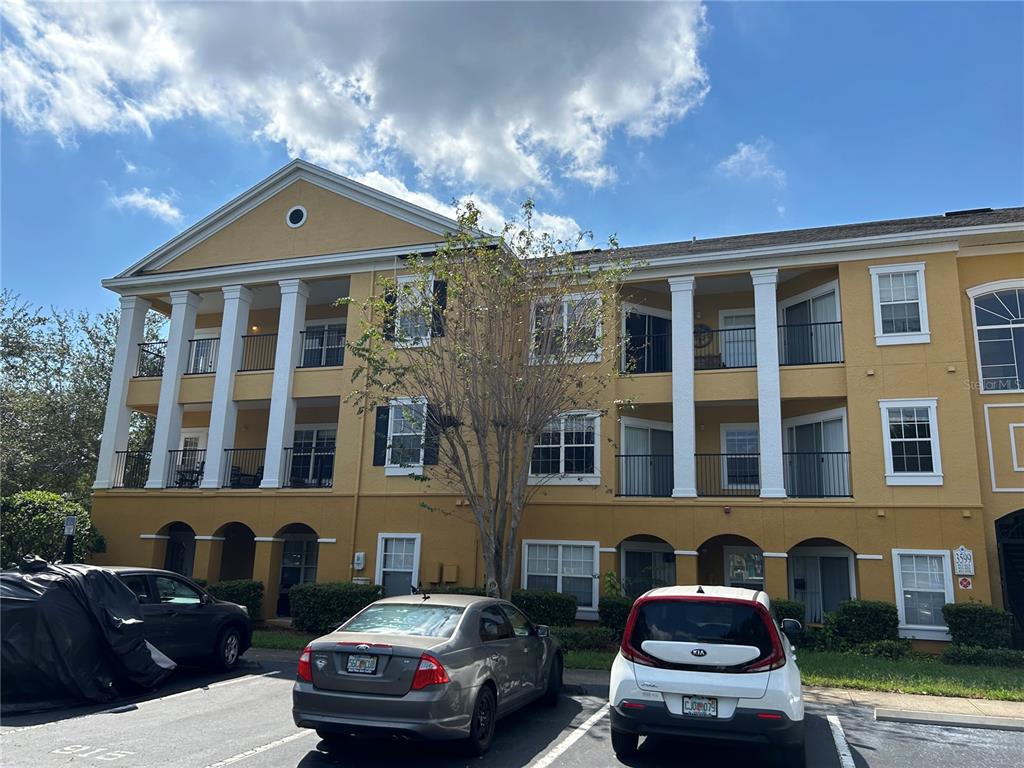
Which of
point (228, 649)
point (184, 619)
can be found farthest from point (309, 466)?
point (184, 619)

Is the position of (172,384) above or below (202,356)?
below

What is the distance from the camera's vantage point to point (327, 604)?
16891mm

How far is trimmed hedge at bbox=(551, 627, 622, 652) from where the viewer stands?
48.3 feet

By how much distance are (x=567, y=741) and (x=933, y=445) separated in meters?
11.9

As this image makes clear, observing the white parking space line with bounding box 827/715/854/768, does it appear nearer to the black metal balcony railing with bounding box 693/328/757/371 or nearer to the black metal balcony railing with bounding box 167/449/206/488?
the black metal balcony railing with bounding box 693/328/757/371

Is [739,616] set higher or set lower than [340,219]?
lower

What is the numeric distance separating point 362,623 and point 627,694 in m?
2.85

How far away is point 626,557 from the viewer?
18.9 metres

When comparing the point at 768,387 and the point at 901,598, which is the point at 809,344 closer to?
the point at 768,387

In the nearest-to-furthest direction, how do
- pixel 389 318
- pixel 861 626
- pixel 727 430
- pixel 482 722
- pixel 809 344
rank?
1. pixel 482 722
2. pixel 861 626
3. pixel 389 318
4. pixel 809 344
5. pixel 727 430

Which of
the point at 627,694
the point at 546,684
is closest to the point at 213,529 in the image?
the point at 546,684

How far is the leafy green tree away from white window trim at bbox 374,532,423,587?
7679 mm

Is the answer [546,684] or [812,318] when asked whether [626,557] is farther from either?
[546,684]

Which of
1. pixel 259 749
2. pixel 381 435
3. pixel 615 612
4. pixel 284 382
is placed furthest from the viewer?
pixel 284 382
